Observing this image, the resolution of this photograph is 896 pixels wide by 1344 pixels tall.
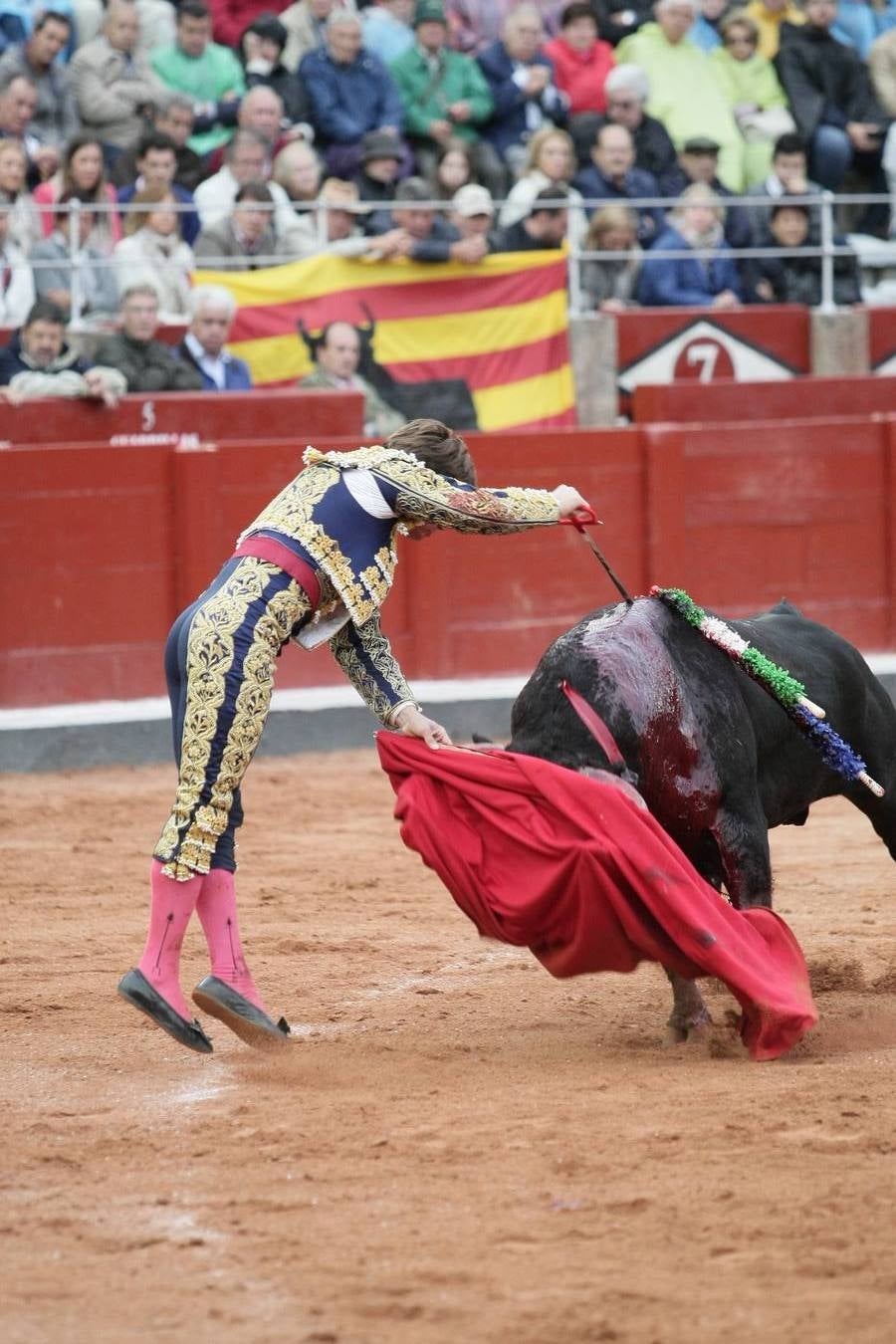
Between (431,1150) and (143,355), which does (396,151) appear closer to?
(143,355)

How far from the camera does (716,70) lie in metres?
12.6

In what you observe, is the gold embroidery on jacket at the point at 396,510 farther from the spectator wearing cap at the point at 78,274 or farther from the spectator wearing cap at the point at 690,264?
the spectator wearing cap at the point at 690,264

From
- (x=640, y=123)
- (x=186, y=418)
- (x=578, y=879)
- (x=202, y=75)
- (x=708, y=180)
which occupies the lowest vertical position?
(x=578, y=879)

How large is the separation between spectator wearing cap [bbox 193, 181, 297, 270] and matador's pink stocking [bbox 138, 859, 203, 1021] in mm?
6119

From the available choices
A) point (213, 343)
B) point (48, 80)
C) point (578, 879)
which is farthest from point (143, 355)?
point (578, 879)

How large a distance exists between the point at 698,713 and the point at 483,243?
6478 millimetres

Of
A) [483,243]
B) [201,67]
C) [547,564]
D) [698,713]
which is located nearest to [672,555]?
[547,564]

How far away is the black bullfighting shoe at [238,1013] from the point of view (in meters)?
4.33

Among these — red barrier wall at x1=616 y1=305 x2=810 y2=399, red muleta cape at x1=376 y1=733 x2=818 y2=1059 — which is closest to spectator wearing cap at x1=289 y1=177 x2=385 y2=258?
red barrier wall at x1=616 y1=305 x2=810 y2=399

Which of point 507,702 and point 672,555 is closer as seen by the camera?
point 507,702

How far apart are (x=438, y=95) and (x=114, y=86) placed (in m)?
1.95

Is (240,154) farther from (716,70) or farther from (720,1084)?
(720,1084)

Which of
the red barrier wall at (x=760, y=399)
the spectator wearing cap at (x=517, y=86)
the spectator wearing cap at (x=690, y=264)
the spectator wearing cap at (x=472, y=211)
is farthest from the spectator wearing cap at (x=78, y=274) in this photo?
the spectator wearing cap at (x=690, y=264)

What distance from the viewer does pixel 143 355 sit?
366 inches
